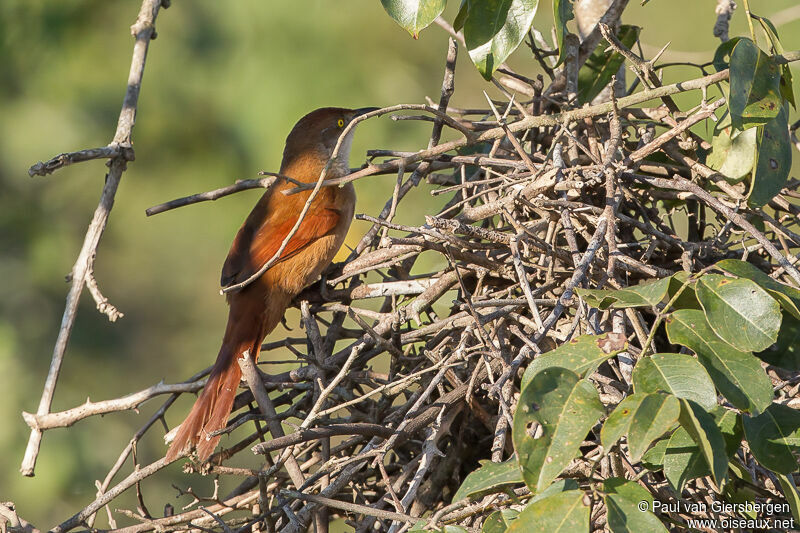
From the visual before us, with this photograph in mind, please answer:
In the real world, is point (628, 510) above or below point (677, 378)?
below

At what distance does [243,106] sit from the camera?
15.7ft

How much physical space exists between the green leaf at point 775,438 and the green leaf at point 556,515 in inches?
17.2

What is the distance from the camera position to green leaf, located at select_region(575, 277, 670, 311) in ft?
4.78

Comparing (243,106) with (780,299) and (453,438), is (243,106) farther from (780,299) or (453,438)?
(780,299)

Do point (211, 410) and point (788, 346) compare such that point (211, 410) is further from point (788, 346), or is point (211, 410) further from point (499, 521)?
point (788, 346)

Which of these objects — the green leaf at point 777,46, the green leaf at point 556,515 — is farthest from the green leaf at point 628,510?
the green leaf at point 777,46

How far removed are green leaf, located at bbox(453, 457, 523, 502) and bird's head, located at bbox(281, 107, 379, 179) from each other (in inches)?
112

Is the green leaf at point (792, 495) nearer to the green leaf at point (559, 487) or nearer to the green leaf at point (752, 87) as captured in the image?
the green leaf at point (559, 487)

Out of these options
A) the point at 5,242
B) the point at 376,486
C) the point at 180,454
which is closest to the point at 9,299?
the point at 5,242

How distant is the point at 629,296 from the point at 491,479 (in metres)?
0.46

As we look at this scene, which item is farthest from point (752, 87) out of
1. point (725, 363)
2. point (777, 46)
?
point (725, 363)

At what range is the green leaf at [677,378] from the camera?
1.33 metres

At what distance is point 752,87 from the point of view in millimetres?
1917

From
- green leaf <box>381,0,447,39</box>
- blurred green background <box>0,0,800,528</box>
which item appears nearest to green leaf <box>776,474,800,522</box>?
green leaf <box>381,0,447,39</box>
